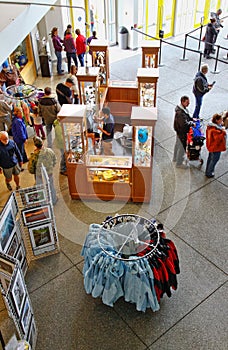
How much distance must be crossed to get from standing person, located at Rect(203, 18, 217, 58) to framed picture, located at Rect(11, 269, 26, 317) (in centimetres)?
984

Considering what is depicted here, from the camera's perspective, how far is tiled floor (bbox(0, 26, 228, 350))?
503 centimetres

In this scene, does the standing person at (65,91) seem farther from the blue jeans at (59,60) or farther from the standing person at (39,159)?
the blue jeans at (59,60)

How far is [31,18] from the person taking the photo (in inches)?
171

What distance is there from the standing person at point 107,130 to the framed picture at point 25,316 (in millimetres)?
3781

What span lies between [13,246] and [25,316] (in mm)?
1044

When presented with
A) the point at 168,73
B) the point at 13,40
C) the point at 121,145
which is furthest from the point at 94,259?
the point at 168,73

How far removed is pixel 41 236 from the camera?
587 centimetres

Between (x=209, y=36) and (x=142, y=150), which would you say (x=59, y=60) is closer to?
(x=209, y=36)

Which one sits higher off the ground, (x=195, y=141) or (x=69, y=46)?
(x=69, y=46)

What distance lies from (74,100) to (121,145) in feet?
6.26

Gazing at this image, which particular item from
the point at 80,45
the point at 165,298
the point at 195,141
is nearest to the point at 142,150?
the point at 195,141

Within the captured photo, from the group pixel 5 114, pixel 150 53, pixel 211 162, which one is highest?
pixel 150 53

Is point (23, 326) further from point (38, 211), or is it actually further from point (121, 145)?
point (121, 145)

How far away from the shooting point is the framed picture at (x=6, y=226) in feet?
16.3
